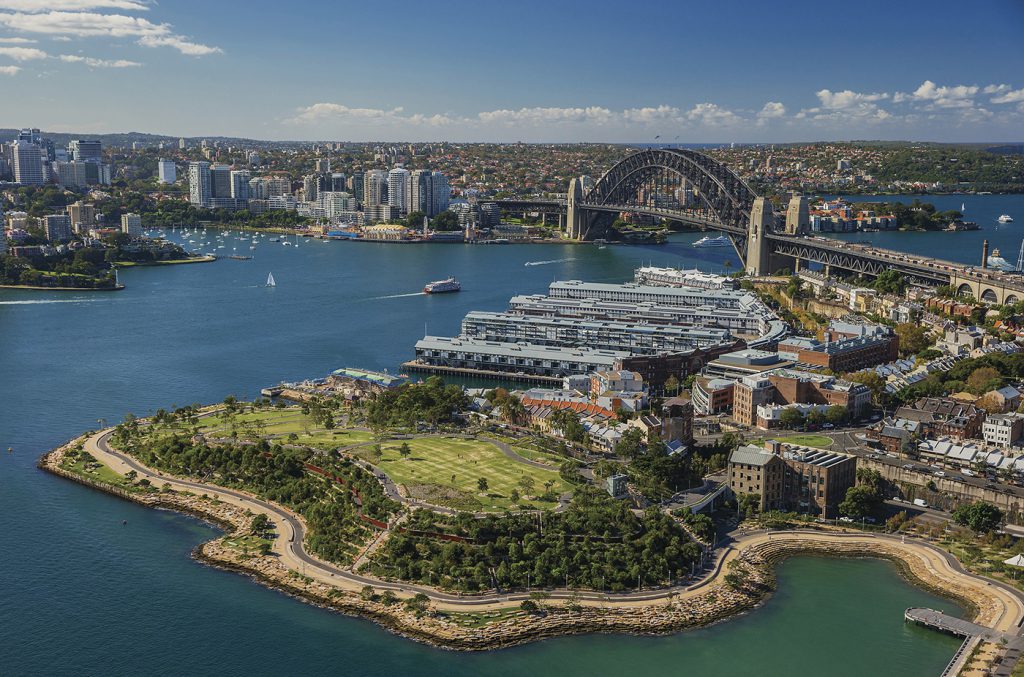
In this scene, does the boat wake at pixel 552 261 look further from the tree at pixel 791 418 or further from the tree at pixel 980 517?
the tree at pixel 980 517

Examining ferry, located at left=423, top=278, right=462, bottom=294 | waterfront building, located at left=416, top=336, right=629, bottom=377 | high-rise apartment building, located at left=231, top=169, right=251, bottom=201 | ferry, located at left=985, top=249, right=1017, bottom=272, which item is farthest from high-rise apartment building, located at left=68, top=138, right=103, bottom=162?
ferry, located at left=985, top=249, right=1017, bottom=272

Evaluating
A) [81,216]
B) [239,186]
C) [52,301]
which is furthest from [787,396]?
[239,186]

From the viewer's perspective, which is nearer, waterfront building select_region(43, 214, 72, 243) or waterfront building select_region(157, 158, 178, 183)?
waterfront building select_region(43, 214, 72, 243)

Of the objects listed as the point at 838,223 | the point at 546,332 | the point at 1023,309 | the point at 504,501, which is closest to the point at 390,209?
the point at 838,223

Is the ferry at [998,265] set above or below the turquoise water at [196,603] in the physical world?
above

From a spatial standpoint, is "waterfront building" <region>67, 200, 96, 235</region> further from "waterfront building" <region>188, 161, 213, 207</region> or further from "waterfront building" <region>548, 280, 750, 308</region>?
"waterfront building" <region>548, 280, 750, 308</region>

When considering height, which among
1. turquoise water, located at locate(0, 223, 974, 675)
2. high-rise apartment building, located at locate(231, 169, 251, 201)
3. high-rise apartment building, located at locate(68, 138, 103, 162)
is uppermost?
high-rise apartment building, located at locate(68, 138, 103, 162)

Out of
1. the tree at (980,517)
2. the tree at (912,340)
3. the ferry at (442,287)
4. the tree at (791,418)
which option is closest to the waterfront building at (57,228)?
the ferry at (442,287)
